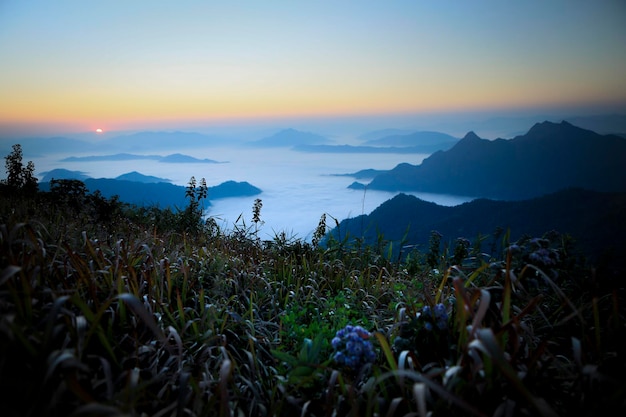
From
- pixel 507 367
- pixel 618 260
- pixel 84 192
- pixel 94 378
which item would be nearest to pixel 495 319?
pixel 507 367

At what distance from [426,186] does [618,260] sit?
1286 inches

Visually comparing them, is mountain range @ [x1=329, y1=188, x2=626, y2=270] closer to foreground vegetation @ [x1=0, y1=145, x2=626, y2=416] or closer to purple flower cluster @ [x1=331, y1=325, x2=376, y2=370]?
foreground vegetation @ [x1=0, y1=145, x2=626, y2=416]

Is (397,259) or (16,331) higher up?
(16,331)

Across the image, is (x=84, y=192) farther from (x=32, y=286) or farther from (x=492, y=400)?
(x=492, y=400)

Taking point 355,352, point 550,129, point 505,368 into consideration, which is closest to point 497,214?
point 550,129

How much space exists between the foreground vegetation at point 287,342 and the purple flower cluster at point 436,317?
0.03ft

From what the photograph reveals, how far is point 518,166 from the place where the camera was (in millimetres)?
29141

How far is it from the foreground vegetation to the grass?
0.01 m

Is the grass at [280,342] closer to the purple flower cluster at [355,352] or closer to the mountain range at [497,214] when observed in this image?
the purple flower cluster at [355,352]

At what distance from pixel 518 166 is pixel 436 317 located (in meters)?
32.3

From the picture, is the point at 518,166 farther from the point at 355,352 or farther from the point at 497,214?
the point at 355,352

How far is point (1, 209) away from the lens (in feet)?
13.7

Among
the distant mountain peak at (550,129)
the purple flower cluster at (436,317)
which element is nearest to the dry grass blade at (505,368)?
the purple flower cluster at (436,317)

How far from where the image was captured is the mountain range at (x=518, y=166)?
1642cm
